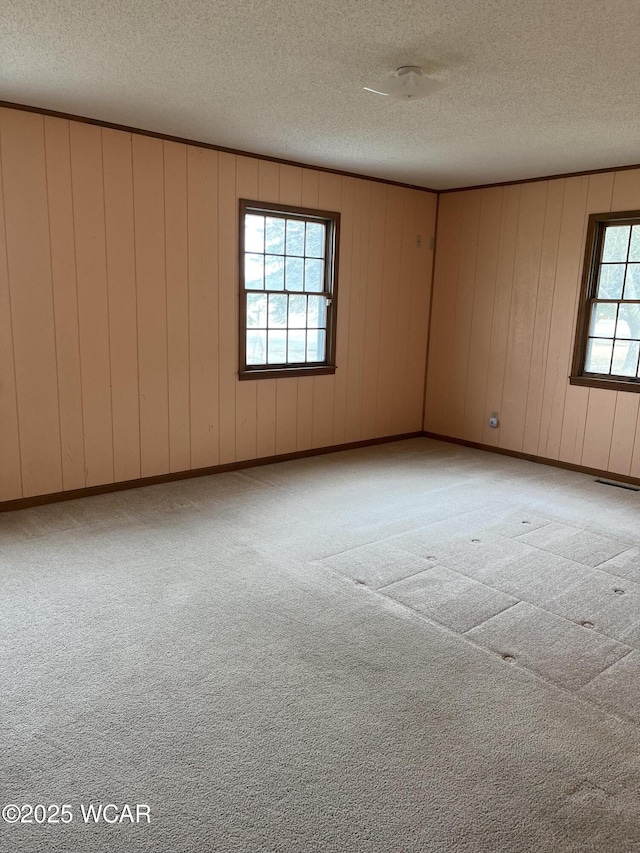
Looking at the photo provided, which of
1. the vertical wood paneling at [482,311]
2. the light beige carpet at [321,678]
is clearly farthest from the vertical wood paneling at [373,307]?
the light beige carpet at [321,678]

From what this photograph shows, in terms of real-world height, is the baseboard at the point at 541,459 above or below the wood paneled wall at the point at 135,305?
below

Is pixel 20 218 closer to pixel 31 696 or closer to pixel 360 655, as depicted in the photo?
pixel 31 696

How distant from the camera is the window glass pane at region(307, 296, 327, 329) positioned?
5730 millimetres

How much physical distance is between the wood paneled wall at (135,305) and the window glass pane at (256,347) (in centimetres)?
20

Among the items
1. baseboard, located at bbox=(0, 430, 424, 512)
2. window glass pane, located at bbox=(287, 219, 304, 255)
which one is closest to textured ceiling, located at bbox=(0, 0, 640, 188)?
window glass pane, located at bbox=(287, 219, 304, 255)

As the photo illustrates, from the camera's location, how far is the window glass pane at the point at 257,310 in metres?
5.30

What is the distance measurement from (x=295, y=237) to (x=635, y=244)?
2.80 meters

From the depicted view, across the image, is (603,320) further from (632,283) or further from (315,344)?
(315,344)

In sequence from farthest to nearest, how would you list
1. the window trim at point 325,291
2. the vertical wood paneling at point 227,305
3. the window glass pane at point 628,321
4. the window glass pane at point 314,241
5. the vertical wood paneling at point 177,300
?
the window glass pane at point 314,241 → the window glass pane at point 628,321 → the window trim at point 325,291 → the vertical wood paneling at point 227,305 → the vertical wood paneling at point 177,300

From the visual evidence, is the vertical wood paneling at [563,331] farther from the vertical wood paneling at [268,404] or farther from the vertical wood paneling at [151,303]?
the vertical wood paneling at [151,303]

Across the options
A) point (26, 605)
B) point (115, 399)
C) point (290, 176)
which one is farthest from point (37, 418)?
point (290, 176)

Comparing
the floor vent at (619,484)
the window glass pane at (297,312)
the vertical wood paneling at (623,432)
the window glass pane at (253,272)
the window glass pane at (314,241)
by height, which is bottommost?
the floor vent at (619,484)

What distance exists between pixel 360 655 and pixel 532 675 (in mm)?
684

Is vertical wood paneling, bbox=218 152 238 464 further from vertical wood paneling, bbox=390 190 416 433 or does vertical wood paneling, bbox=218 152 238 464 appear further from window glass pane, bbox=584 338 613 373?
window glass pane, bbox=584 338 613 373
